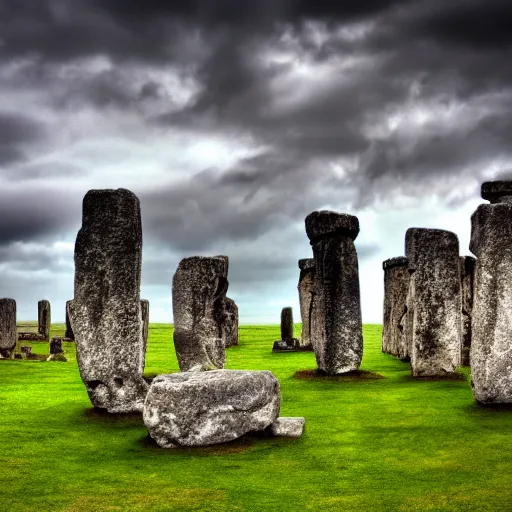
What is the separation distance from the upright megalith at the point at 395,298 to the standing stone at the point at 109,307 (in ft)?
44.5

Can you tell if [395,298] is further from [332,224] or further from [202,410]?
[202,410]

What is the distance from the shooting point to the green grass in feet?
29.0

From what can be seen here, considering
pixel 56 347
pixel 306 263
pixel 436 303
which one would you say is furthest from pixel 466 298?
pixel 56 347

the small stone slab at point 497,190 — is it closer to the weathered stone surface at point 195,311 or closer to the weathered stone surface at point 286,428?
the weathered stone surface at point 195,311

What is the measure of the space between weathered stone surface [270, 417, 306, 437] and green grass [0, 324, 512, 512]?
18cm

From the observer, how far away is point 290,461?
35.0 feet

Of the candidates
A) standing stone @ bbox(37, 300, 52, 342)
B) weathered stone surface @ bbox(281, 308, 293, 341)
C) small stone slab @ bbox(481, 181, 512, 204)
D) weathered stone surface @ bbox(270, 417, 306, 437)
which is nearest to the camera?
weathered stone surface @ bbox(270, 417, 306, 437)

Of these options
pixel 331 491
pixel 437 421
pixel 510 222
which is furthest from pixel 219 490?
pixel 510 222

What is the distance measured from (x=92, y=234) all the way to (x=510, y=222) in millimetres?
8031

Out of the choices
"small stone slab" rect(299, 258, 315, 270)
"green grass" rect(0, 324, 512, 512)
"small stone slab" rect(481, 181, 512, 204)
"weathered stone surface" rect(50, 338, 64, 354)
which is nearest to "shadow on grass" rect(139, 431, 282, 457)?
"green grass" rect(0, 324, 512, 512)

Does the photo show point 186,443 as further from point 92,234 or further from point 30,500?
point 92,234

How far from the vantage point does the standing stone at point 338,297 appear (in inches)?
770

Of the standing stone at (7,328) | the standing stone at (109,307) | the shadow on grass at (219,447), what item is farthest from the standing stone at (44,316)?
the shadow on grass at (219,447)

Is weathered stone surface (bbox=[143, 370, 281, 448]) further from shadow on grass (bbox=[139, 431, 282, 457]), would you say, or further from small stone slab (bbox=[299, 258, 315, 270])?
small stone slab (bbox=[299, 258, 315, 270])
